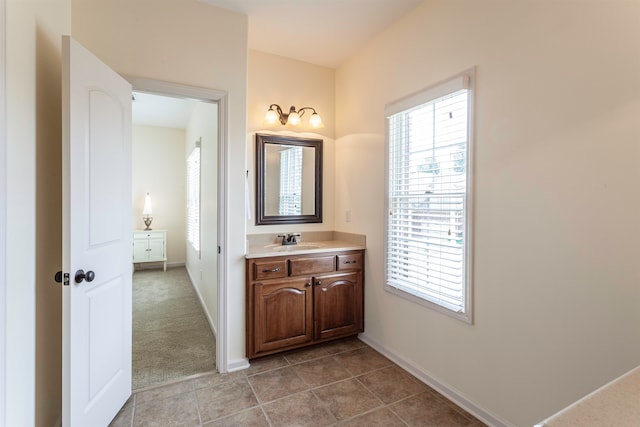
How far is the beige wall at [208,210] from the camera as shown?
125 inches

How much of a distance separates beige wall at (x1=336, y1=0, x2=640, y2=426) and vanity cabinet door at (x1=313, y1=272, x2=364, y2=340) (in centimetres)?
71

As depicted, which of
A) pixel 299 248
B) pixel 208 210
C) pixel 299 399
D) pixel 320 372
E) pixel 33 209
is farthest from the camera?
pixel 208 210

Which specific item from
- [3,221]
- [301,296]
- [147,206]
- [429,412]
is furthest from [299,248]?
[147,206]

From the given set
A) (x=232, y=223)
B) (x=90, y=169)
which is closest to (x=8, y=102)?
(x=90, y=169)

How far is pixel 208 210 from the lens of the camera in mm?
3572

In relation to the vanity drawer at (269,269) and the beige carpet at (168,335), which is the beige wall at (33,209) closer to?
the beige carpet at (168,335)

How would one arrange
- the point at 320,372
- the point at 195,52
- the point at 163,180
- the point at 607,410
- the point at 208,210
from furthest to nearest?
the point at 163,180
the point at 208,210
the point at 320,372
the point at 195,52
the point at 607,410

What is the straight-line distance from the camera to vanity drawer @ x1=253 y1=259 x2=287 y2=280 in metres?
2.54

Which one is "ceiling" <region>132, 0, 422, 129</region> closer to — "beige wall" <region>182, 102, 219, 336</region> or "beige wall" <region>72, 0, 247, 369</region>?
"beige wall" <region>72, 0, 247, 369</region>

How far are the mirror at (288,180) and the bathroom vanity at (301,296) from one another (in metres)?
0.36

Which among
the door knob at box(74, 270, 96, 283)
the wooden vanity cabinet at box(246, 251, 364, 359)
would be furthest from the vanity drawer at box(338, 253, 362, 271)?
the door knob at box(74, 270, 96, 283)

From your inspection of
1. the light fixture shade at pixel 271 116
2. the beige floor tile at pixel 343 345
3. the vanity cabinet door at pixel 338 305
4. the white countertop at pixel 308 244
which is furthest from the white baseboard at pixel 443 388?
the light fixture shade at pixel 271 116

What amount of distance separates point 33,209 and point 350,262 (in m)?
2.25

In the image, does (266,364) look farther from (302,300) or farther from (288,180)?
(288,180)
